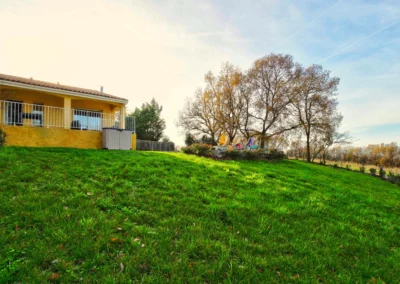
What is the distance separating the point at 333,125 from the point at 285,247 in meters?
24.7

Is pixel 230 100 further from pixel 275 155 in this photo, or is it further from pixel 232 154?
pixel 232 154

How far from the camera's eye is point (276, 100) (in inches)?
880

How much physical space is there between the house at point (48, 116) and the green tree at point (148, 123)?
14146mm

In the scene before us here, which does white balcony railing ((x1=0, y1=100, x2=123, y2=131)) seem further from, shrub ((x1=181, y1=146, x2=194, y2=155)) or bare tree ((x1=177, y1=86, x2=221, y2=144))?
bare tree ((x1=177, y1=86, x2=221, y2=144))

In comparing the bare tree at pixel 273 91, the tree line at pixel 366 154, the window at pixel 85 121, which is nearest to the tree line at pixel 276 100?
the bare tree at pixel 273 91

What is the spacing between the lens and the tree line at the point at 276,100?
22.5m

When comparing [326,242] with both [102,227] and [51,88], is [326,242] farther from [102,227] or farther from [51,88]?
[51,88]

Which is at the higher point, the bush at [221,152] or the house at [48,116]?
the house at [48,116]

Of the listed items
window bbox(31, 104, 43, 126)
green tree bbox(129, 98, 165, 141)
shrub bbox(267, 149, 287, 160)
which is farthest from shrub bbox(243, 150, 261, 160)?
green tree bbox(129, 98, 165, 141)

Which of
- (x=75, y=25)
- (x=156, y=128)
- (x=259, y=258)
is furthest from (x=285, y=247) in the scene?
(x=156, y=128)

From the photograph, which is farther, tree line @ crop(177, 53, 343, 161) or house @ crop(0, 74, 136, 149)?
tree line @ crop(177, 53, 343, 161)

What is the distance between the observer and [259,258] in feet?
8.56

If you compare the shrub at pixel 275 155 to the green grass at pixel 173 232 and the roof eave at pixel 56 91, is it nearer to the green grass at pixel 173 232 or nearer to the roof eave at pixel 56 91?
the green grass at pixel 173 232

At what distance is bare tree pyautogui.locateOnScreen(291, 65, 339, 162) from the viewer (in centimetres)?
2280
